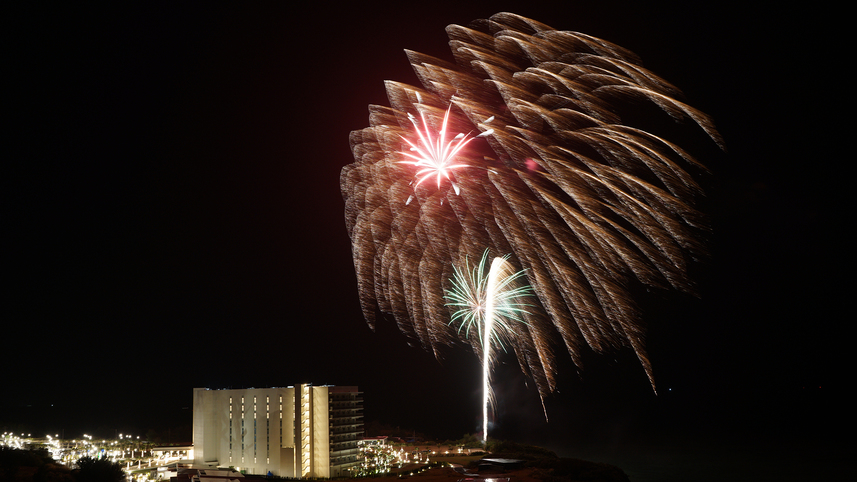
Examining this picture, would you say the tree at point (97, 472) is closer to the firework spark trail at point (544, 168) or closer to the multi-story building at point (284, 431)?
the multi-story building at point (284, 431)

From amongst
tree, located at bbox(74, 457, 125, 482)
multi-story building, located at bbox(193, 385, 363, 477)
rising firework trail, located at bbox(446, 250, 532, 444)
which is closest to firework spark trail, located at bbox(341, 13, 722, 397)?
rising firework trail, located at bbox(446, 250, 532, 444)

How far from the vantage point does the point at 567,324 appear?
87.7ft

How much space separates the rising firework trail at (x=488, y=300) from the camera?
2528cm

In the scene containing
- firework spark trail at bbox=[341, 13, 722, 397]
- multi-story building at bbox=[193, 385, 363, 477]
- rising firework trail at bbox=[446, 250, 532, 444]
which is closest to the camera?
firework spark trail at bbox=[341, 13, 722, 397]

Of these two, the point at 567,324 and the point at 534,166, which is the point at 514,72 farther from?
the point at 567,324

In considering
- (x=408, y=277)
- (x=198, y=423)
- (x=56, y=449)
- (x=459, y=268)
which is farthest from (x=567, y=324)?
(x=56, y=449)

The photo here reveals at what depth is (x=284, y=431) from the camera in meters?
27.6

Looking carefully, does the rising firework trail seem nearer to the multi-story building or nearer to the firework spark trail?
the firework spark trail

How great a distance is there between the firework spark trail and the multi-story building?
8408 mm

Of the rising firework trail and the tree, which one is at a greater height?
the rising firework trail

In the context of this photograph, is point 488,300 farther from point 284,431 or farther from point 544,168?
point 284,431

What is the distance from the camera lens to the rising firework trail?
25.3 m

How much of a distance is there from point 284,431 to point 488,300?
36.7 ft

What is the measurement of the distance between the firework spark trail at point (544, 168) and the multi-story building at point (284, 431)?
8.41 meters
